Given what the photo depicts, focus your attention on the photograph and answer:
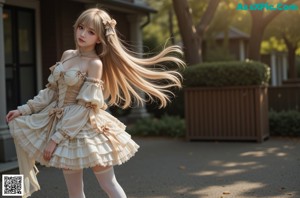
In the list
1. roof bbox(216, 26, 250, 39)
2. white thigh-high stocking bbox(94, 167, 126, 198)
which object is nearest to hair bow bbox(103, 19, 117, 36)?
white thigh-high stocking bbox(94, 167, 126, 198)

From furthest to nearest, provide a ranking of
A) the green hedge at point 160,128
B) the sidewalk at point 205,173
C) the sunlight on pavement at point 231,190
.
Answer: the green hedge at point 160,128 < the sidewalk at point 205,173 < the sunlight on pavement at point 231,190

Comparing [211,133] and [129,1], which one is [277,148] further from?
[129,1]

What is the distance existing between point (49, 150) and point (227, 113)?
299 inches

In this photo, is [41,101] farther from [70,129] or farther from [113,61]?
[113,61]

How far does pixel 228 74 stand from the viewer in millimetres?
A: 10766

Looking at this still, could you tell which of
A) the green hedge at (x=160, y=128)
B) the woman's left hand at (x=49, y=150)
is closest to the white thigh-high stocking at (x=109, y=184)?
the woman's left hand at (x=49, y=150)

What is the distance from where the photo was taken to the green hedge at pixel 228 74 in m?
10.6

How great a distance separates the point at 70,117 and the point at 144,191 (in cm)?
263

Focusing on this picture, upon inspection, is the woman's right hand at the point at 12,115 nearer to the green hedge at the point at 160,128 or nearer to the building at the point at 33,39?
the building at the point at 33,39

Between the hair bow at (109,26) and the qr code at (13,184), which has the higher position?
the hair bow at (109,26)

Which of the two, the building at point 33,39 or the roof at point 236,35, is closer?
the building at point 33,39

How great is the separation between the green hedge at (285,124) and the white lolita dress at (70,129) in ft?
26.2

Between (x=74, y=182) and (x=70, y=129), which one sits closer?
(x=70, y=129)

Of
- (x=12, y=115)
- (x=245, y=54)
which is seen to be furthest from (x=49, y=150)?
(x=245, y=54)
